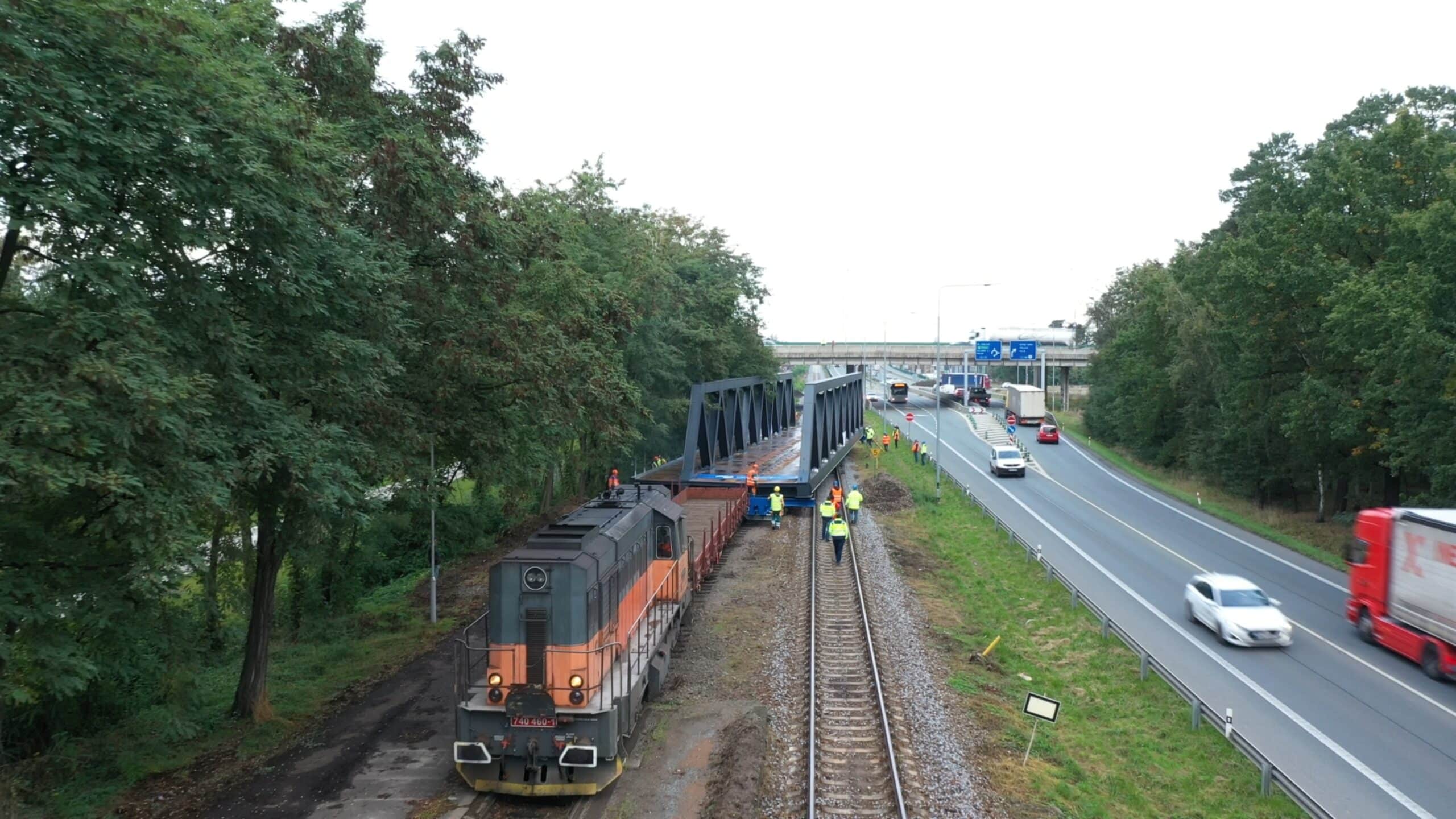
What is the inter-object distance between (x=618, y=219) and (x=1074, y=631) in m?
26.4

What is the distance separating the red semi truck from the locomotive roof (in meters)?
15.1

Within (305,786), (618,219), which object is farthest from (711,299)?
(305,786)

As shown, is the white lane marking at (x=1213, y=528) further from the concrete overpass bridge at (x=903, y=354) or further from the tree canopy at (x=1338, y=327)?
the concrete overpass bridge at (x=903, y=354)

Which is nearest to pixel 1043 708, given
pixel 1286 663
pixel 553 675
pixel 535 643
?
pixel 553 675

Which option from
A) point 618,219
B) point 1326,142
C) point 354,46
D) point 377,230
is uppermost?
point 1326,142

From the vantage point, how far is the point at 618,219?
3859 centimetres

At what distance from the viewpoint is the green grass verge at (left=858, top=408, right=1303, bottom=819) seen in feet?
40.1

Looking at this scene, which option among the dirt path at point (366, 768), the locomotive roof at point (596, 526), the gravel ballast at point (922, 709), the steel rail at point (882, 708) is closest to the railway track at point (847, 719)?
the steel rail at point (882, 708)

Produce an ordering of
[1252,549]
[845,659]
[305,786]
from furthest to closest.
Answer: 1. [1252,549]
2. [845,659]
3. [305,786]

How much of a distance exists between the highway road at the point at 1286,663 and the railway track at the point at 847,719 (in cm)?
579

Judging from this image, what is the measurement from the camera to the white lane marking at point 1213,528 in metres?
26.6

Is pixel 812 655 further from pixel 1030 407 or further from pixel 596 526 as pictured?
pixel 1030 407

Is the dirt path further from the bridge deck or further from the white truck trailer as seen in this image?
the white truck trailer

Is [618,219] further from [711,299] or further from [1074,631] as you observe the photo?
[1074,631]
